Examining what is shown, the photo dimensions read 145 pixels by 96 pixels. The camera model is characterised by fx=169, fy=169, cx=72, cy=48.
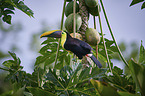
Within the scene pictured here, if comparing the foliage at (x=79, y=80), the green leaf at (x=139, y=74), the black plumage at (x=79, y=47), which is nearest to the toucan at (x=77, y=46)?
the black plumage at (x=79, y=47)

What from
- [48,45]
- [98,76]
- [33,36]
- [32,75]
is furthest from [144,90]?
[33,36]

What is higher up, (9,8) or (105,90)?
(9,8)

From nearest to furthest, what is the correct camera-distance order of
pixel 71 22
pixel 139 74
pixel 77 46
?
pixel 139 74 → pixel 77 46 → pixel 71 22

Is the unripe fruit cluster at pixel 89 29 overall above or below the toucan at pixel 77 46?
above

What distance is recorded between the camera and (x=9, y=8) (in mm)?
1269

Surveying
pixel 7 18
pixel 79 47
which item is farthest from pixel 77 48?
pixel 7 18

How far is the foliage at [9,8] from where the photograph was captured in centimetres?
119

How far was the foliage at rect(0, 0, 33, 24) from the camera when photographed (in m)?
1.19

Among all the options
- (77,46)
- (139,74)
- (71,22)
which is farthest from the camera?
(71,22)

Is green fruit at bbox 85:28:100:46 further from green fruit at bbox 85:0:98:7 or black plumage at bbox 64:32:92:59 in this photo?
green fruit at bbox 85:0:98:7

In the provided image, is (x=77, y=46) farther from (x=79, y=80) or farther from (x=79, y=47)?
(x=79, y=80)

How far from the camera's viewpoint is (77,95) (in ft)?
2.40

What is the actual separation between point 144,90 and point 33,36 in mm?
10504

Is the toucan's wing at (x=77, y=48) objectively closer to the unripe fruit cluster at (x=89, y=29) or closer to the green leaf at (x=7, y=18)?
the unripe fruit cluster at (x=89, y=29)
